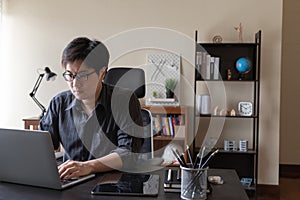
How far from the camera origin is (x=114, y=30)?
4.06 m

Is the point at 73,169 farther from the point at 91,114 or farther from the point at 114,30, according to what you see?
the point at 114,30

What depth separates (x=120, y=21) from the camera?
160 inches

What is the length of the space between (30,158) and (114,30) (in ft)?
9.48

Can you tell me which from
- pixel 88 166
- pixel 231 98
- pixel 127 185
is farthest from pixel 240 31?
pixel 127 185

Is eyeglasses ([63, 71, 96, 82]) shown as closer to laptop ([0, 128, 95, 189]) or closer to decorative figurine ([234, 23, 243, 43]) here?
laptop ([0, 128, 95, 189])

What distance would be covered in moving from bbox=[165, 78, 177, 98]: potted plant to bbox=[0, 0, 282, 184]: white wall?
162mm

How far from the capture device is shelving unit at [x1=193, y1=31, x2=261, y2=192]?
3850 mm

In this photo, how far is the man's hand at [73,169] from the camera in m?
1.45

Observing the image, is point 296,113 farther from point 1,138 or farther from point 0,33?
point 1,138

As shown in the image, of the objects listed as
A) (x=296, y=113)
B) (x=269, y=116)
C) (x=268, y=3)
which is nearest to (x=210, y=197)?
(x=269, y=116)

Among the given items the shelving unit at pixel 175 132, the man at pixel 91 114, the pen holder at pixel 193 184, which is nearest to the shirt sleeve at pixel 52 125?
the man at pixel 91 114

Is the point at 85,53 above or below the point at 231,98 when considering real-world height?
above

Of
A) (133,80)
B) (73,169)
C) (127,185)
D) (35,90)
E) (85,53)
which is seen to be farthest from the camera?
(35,90)

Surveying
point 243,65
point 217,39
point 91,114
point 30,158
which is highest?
point 217,39
